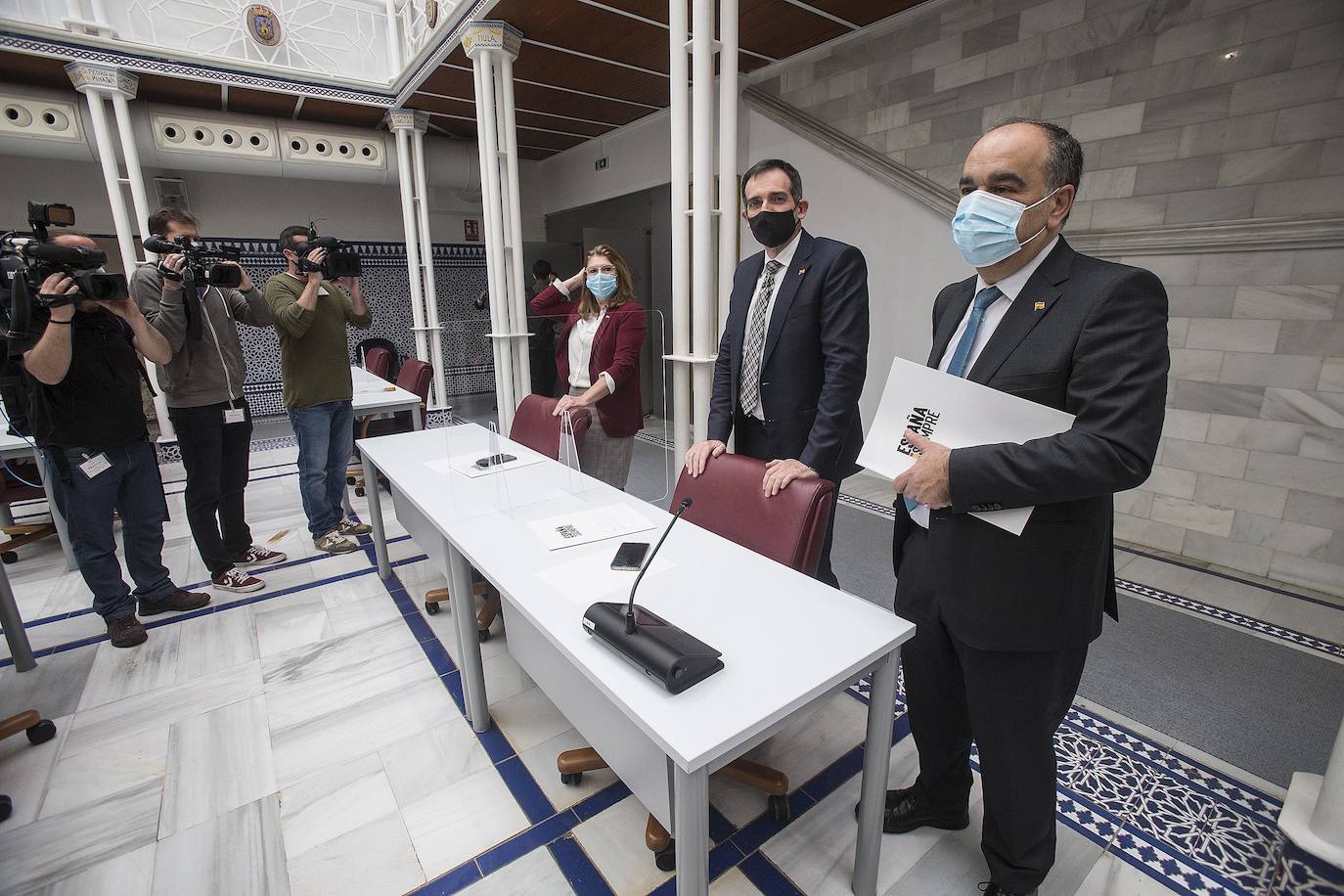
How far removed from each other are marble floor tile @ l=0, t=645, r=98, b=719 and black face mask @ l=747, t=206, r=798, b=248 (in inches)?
115

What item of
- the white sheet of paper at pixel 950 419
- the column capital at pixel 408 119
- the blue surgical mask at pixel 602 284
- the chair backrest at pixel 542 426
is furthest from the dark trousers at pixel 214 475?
the column capital at pixel 408 119

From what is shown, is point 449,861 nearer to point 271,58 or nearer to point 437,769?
point 437,769

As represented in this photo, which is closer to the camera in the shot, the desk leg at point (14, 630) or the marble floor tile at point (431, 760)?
the marble floor tile at point (431, 760)

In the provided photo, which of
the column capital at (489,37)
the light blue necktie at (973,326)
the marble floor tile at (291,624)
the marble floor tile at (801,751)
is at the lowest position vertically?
the marble floor tile at (291,624)

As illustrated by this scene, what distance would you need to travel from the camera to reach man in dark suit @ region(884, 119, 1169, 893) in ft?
3.19

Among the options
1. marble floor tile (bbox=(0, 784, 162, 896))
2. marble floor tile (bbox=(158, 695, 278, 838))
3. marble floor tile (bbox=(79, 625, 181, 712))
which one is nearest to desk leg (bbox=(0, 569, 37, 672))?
marble floor tile (bbox=(79, 625, 181, 712))

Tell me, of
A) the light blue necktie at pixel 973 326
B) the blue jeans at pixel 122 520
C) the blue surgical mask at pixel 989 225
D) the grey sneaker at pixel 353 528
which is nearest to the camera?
the blue surgical mask at pixel 989 225

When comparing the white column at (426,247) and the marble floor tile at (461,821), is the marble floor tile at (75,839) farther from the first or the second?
the white column at (426,247)

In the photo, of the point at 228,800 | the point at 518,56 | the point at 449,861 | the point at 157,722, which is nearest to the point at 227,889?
the point at 228,800

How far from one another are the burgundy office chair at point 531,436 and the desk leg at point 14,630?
1.46 metres

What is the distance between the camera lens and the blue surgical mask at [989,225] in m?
1.09

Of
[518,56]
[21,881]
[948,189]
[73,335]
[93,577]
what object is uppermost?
[518,56]

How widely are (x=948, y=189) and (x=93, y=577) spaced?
475 cm

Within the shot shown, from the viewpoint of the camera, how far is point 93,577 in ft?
8.04
